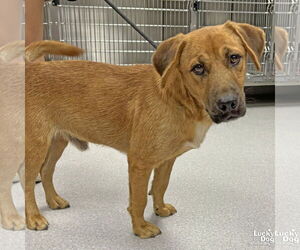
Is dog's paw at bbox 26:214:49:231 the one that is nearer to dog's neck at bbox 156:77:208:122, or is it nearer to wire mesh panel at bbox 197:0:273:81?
dog's neck at bbox 156:77:208:122

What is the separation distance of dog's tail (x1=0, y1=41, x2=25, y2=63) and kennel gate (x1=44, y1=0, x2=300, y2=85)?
110cm

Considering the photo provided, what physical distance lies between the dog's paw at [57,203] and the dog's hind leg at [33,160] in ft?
0.38

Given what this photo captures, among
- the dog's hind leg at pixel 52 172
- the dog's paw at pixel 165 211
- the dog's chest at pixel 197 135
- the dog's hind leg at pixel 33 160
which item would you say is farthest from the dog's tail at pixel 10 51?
the dog's paw at pixel 165 211

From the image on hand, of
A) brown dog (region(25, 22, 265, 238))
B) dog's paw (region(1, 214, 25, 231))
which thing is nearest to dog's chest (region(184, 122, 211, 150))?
brown dog (region(25, 22, 265, 238))

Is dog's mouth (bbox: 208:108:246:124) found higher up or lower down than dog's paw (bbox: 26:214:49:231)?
higher up

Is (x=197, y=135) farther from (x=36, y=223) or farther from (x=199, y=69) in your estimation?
(x=36, y=223)

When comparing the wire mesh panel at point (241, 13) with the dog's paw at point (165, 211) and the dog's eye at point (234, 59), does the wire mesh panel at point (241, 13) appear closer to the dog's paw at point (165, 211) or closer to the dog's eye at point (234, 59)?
the dog's paw at point (165, 211)

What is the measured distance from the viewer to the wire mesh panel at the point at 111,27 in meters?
2.19

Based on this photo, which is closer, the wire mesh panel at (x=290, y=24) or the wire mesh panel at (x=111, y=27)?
the wire mesh panel at (x=111, y=27)

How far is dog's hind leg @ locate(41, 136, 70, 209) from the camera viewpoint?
1193 mm

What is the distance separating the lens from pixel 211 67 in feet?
2.76

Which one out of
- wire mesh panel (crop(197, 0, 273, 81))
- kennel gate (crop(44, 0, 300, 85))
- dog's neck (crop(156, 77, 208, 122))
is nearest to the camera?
dog's neck (crop(156, 77, 208, 122))

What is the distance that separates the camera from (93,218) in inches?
45.4

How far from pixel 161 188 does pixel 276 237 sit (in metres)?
0.36
